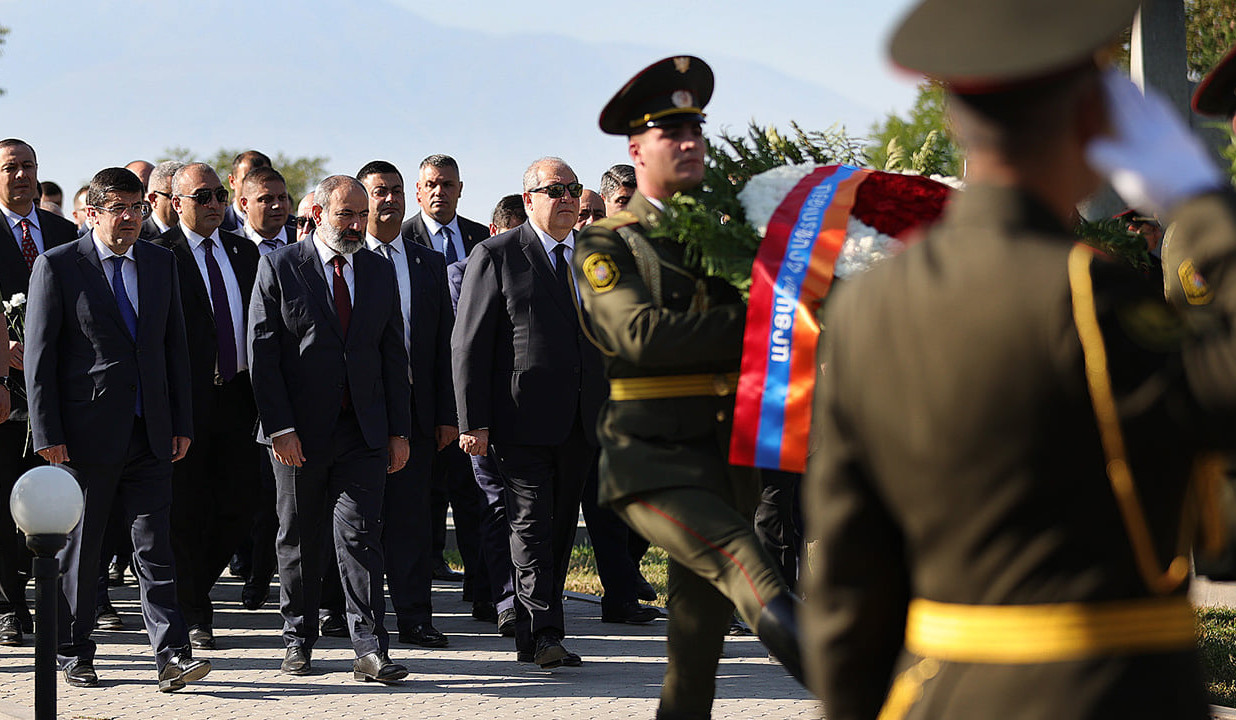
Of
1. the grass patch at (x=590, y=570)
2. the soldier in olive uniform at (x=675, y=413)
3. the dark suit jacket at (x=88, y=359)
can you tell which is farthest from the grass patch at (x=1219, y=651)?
the dark suit jacket at (x=88, y=359)

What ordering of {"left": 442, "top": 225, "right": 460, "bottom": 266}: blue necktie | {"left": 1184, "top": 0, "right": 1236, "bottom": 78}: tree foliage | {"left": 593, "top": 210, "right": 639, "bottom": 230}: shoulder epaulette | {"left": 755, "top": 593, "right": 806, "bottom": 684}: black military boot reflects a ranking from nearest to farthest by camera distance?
{"left": 755, "top": 593, "right": 806, "bottom": 684}: black military boot < {"left": 593, "top": 210, "right": 639, "bottom": 230}: shoulder epaulette < {"left": 442, "top": 225, "right": 460, "bottom": 266}: blue necktie < {"left": 1184, "top": 0, "right": 1236, "bottom": 78}: tree foliage

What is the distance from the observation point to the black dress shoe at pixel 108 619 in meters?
9.40

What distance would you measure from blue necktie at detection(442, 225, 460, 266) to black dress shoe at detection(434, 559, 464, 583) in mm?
2400

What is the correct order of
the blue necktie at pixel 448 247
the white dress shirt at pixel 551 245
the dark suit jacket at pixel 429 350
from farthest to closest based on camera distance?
the blue necktie at pixel 448 247 → the dark suit jacket at pixel 429 350 → the white dress shirt at pixel 551 245

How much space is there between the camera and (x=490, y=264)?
27.9 feet

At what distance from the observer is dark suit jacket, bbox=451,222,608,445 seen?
27.6ft

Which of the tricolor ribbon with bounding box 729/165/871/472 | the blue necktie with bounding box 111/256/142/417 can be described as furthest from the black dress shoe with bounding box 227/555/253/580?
the tricolor ribbon with bounding box 729/165/871/472

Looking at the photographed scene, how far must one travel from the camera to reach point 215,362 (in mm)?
9328

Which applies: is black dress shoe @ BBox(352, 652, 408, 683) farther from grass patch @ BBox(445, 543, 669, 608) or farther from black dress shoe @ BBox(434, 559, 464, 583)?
black dress shoe @ BBox(434, 559, 464, 583)

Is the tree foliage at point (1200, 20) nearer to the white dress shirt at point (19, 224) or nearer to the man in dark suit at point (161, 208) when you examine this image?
the man in dark suit at point (161, 208)

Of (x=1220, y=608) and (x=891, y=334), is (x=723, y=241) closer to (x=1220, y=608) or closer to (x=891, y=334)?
(x=891, y=334)

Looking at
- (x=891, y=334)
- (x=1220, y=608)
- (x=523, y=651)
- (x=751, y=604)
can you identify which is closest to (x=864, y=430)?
(x=891, y=334)

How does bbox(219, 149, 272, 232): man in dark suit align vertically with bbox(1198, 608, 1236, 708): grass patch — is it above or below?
above

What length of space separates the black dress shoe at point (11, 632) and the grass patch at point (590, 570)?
3.35 metres
